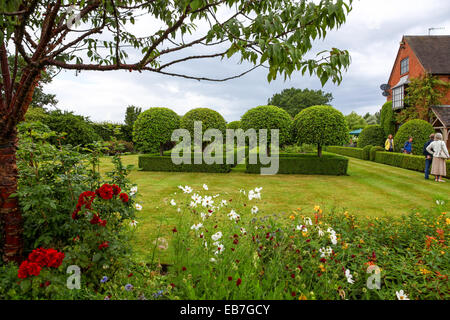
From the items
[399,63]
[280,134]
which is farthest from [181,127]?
[399,63]

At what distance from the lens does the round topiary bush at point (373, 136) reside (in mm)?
23500

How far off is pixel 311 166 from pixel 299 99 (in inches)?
1832

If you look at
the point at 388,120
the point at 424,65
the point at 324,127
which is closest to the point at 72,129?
the point at 324,127

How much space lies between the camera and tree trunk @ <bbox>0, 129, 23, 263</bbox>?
248 centimetres

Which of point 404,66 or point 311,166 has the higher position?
point 404,66

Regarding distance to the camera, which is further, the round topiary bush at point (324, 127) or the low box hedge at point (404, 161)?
the low box hedge at point (404, 161)

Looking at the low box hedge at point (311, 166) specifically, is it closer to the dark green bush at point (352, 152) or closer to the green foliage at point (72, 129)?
the green foliage at point (72, 129)

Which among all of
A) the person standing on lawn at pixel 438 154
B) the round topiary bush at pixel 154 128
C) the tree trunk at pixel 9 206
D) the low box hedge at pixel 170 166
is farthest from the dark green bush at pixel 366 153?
the tree trunk at pixel 9 206

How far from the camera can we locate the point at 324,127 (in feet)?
41.3

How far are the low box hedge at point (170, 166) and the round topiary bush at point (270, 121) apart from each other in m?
2.70

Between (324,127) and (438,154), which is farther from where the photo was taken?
(324,127)

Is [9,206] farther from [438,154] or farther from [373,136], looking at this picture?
[373,136]

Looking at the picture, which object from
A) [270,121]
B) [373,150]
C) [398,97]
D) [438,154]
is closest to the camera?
[438,154]

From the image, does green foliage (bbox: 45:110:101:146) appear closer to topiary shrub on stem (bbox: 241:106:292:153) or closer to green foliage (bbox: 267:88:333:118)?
topiary shrub on stem (bbox: 241:106:292:153)
